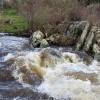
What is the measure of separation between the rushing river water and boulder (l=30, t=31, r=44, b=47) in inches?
53.8

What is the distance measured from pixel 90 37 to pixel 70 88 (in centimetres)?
936

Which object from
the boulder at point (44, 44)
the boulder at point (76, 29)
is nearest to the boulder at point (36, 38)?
the boulder at point (44, 44)

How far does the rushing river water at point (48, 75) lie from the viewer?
12893 mm

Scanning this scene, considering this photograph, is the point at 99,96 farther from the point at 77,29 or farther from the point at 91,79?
the point at 77,29

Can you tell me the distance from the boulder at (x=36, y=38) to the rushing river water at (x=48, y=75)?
1.37 metres

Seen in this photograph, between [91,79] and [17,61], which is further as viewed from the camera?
[17,61]

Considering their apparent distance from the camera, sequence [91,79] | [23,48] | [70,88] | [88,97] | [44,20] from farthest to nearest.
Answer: [44,20] → [23,48] → [91,79] → [70,88] → [88,97]

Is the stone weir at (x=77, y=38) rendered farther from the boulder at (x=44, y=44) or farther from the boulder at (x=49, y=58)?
the boulder at (x=49, y=58)

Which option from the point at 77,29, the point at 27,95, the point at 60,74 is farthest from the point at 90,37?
the point at 27,95

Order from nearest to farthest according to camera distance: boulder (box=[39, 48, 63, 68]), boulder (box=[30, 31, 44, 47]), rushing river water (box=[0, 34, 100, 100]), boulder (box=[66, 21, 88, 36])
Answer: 1. rushing river water (box=[0, 34, 100, 100])
2. boulder (box=[39, 48, 63, 68])
3. boulder (box=[30, 31, 44, 47])
4. boulder (box=[66, 21, 88, 36])

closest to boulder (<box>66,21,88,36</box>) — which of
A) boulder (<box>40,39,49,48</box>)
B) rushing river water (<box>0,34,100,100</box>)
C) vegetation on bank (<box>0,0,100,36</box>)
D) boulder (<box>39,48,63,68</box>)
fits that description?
vegetation on bank (<box>0,0,100,36</box>)

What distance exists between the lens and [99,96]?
12711mm

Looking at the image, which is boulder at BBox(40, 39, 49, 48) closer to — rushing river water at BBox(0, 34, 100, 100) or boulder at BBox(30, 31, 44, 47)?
boulder at BBox(30, 31, 44, 47)

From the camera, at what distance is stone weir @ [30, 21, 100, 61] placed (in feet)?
70.6
